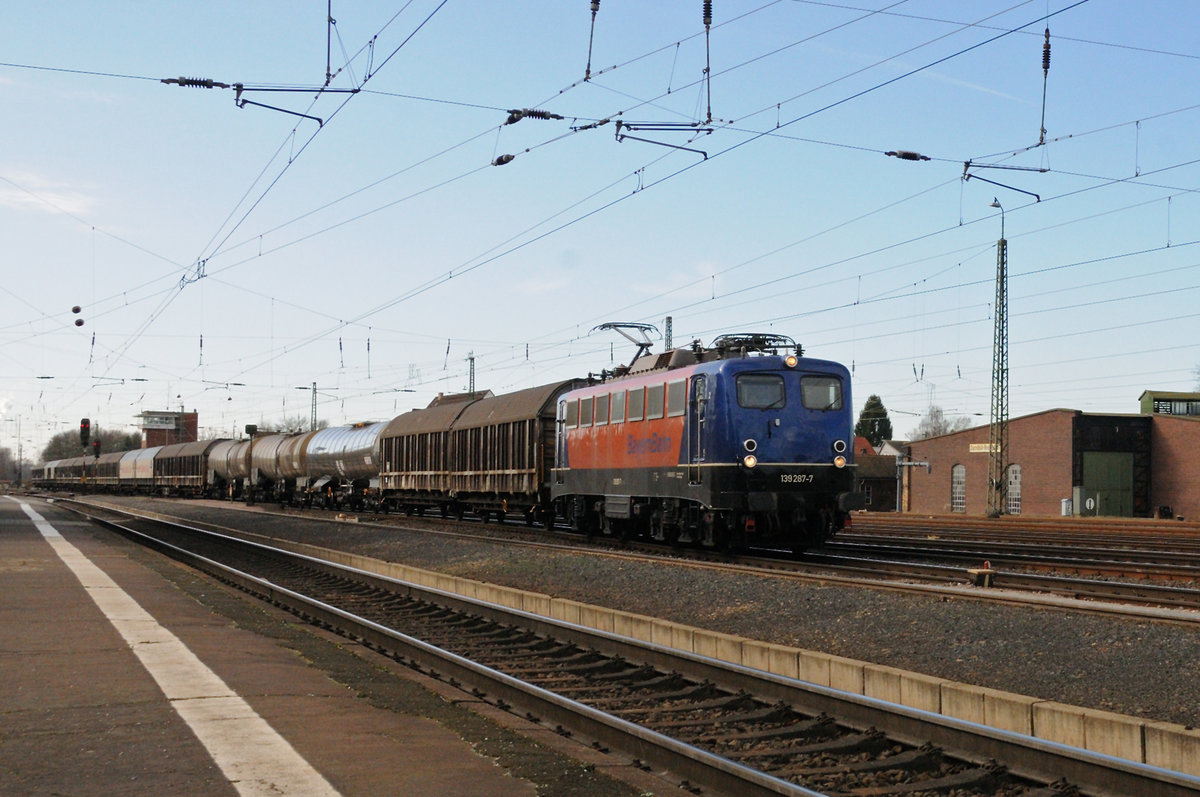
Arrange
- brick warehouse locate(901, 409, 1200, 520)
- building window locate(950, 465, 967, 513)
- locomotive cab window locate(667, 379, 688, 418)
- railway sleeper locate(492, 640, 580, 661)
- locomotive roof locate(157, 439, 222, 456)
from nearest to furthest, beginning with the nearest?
railway sleeper locate(492, 640, 580, 661) < locomotive cab window locate(667, 379, 688, 418) < brick warehouse locate(901, 409, 1200, 520) < building window locate(950, 465, 967, 513) < locomotive roof locate(157, 439, 222, 456)

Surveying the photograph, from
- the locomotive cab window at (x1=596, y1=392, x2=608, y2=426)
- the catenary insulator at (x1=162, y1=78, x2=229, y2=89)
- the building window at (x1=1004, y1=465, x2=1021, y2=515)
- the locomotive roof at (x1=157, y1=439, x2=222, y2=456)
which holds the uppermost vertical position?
the catenary insulator at (x1=162, y1=78, x2=229, y2=89)

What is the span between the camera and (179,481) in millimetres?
75438

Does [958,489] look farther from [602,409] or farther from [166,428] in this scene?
[166,428]

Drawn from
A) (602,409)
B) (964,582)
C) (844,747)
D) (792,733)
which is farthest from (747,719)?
(602,409)

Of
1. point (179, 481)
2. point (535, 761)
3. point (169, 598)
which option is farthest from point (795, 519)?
point (179, 481)

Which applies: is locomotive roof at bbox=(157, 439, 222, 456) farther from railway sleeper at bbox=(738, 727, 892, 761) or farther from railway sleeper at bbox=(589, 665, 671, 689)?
railway sleeper at bbox=(738, 727, 892, 761)

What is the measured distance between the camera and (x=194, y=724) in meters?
7.41

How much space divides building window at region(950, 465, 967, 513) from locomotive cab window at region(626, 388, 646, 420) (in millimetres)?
48849

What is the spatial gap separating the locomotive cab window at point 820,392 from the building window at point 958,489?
49774 millimetres

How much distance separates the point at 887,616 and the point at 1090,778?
5849 mm

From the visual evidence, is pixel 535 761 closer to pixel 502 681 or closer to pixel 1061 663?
pixel 502 681

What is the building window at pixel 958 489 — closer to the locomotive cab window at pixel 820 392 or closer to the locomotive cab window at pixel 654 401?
the locomotive cab window at pixel 654 401

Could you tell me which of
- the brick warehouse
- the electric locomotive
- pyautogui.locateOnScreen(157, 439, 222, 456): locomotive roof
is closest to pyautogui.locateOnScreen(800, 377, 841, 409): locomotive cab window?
the electric locomotive

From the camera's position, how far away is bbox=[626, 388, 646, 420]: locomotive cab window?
22453mm
